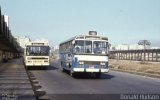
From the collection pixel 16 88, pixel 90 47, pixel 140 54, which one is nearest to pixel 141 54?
pixel 140 54

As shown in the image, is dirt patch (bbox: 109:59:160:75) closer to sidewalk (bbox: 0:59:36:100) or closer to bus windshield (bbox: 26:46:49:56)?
bus windshield (bbox: 26:46:49:56)

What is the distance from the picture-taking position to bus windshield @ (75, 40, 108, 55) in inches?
970

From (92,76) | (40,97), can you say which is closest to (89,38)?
(92,76)

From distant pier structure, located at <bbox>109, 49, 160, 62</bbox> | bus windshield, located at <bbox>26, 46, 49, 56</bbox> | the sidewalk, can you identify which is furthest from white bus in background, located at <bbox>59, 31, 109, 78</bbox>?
distant pier structure, located at <bbox>109, 49, 160, 62</bbox>

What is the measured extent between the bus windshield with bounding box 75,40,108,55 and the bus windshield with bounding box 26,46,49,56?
42.0ft

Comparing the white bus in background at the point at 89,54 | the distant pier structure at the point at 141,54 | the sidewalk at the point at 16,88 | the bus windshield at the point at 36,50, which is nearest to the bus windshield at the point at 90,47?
the white bus in background at the point at 89,54

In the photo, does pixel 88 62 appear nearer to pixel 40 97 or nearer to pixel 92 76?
pixel 92 76

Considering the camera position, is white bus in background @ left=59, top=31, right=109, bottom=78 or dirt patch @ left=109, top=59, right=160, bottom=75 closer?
white bus in background @ left=59, top=31, right=109, bottom=78

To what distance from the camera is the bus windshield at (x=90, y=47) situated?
80.8 feet

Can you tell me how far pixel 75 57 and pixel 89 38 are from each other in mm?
1542

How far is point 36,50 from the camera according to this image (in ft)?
122

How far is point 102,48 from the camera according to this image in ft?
81.3

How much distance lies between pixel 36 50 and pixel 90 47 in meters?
13.4

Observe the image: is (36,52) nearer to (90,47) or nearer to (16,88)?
(90,47)
